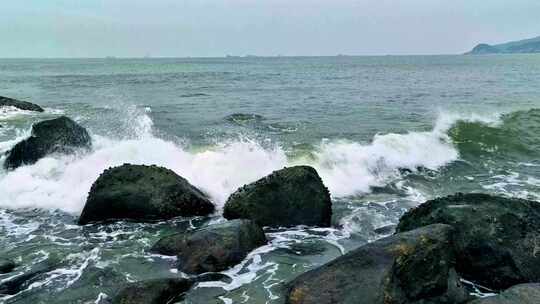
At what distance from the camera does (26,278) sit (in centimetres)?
808

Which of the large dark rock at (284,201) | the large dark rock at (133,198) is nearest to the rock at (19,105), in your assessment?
the large dark rock at (133,198)

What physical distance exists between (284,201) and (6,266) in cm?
529

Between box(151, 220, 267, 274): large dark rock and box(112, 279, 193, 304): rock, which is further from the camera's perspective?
box(151, 220, 267, 274): large dark rock

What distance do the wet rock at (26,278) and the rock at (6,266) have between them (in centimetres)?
34

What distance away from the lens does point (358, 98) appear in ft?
116

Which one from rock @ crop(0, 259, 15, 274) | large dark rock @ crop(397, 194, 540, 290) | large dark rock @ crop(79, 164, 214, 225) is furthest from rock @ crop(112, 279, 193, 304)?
large dark rock @ crop(397, 194, 540, 290)

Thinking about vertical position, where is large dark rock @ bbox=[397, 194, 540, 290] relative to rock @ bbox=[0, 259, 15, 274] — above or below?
above

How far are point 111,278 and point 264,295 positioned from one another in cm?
263

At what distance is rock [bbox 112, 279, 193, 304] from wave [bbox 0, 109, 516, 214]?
5379 mm

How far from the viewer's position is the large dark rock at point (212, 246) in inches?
323

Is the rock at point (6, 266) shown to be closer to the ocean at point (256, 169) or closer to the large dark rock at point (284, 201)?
the ocean at point (256, 169)

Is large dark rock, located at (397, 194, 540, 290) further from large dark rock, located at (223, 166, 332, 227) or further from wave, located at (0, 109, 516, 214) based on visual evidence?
wave, located at (0, 109, 516, 214)

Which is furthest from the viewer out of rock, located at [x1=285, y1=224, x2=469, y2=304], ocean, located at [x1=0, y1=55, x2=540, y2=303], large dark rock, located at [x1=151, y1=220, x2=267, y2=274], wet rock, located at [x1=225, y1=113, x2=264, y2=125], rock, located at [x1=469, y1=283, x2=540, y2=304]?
wet rock, located at [x1=225, y1=113, x2=264, y2=125]

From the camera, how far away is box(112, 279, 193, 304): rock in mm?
6773
